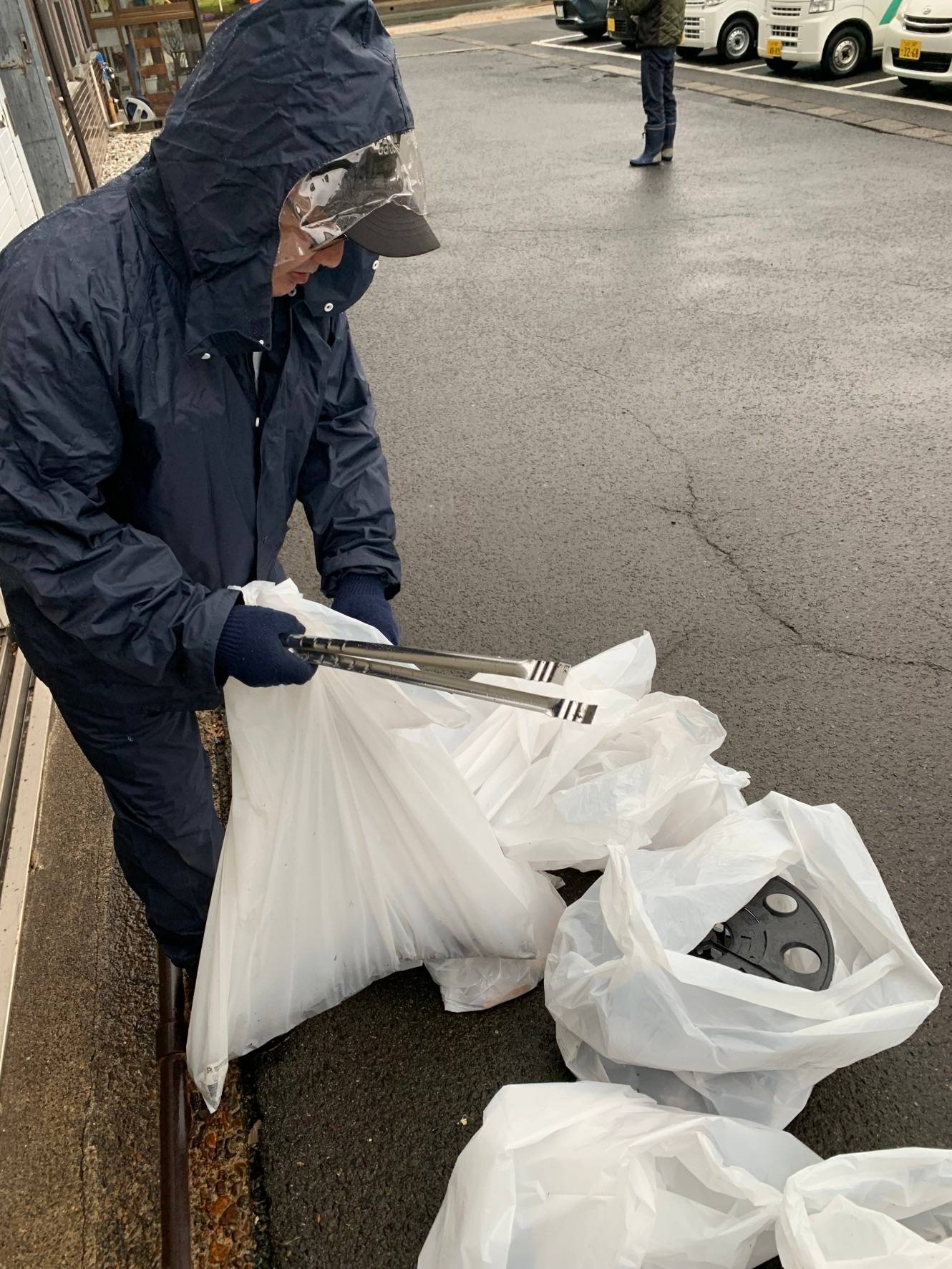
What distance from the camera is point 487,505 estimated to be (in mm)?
4051

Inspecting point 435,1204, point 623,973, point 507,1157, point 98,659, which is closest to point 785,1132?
point 623,973

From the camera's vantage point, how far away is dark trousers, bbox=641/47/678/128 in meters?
8.16

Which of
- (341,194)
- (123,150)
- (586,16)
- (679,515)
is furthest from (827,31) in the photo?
(341,194)

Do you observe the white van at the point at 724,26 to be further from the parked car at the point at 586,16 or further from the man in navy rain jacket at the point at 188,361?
the man in navy rain jacket at the point at 188,361

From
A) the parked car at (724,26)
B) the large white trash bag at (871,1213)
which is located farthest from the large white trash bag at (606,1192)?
the parked car at (724,26)

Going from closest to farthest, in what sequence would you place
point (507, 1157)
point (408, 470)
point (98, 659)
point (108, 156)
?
point (507, 1157) < point (98, 659) < point (408, 470) < point (108, 156)

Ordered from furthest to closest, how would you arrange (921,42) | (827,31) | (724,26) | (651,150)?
(724,26)
(827,31)
(921,42)
(651,150)

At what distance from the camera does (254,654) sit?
5.49 feet

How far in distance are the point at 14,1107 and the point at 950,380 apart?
443 centimetres

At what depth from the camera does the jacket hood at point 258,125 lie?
1.43 meters

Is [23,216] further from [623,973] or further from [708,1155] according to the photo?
[708,1155]

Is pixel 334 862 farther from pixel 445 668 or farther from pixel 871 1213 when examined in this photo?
pixel 871 1213

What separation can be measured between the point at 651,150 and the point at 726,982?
26.5 feet

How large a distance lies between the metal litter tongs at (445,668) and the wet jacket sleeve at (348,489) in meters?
0.42
